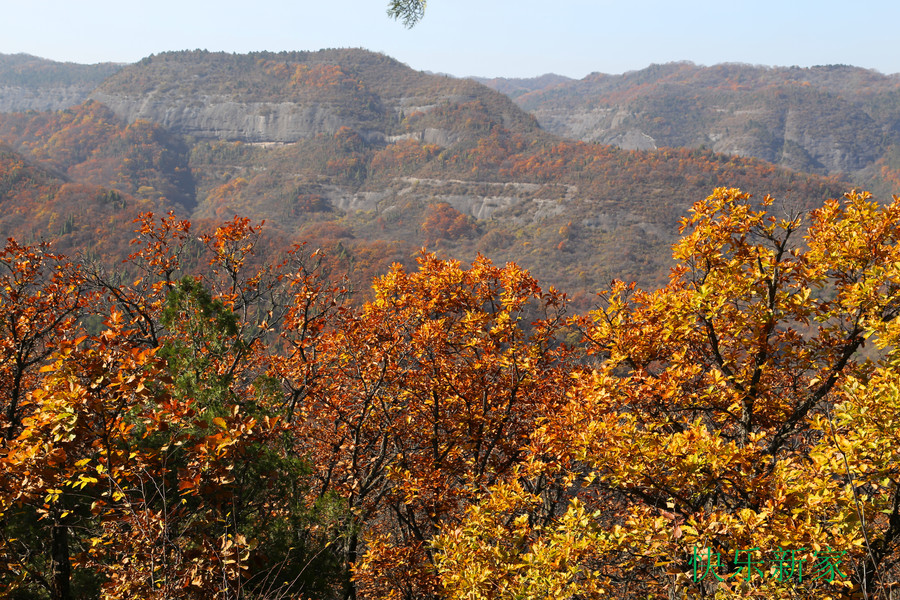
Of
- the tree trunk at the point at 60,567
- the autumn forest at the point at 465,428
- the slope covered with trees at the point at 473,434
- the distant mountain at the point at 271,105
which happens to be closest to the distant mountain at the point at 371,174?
the distant mountain at the point at 271,105

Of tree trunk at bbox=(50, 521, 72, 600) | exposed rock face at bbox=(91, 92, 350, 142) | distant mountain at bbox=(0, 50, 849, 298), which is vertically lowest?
tree trunk at bbox=(50, 521, 72, 600)

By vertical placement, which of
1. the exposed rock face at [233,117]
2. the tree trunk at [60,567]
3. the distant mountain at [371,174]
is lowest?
the tree trunk at [60,567]

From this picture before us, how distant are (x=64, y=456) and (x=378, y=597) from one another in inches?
343

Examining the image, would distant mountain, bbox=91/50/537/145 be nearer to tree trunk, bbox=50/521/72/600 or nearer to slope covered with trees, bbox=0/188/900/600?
slope covered with trees, bbox=0/188/900/600

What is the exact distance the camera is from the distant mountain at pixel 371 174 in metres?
104

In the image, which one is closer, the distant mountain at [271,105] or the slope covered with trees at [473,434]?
the slope covered with trees at [473,434]

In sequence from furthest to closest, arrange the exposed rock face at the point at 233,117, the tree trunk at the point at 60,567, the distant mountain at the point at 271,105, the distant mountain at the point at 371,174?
the distant mountain at the point at 271,105
the exposed rock face at the point at 233,117
the distant mountain at the point at 371,174
the tree trunk at the point at 60,567

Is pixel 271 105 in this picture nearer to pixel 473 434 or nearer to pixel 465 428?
pixel 465 428

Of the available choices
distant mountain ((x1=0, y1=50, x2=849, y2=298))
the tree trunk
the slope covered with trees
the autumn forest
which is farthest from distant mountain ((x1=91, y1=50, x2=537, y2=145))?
the tree trunk

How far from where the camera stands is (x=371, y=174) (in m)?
158

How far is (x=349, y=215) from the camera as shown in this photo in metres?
142

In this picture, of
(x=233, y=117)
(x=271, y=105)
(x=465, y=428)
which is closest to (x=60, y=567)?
(x=465, y=428)

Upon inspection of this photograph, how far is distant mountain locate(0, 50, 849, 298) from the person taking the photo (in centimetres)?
10381

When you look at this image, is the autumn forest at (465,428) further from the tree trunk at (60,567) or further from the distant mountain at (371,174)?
the distant mountain at (371,174)
